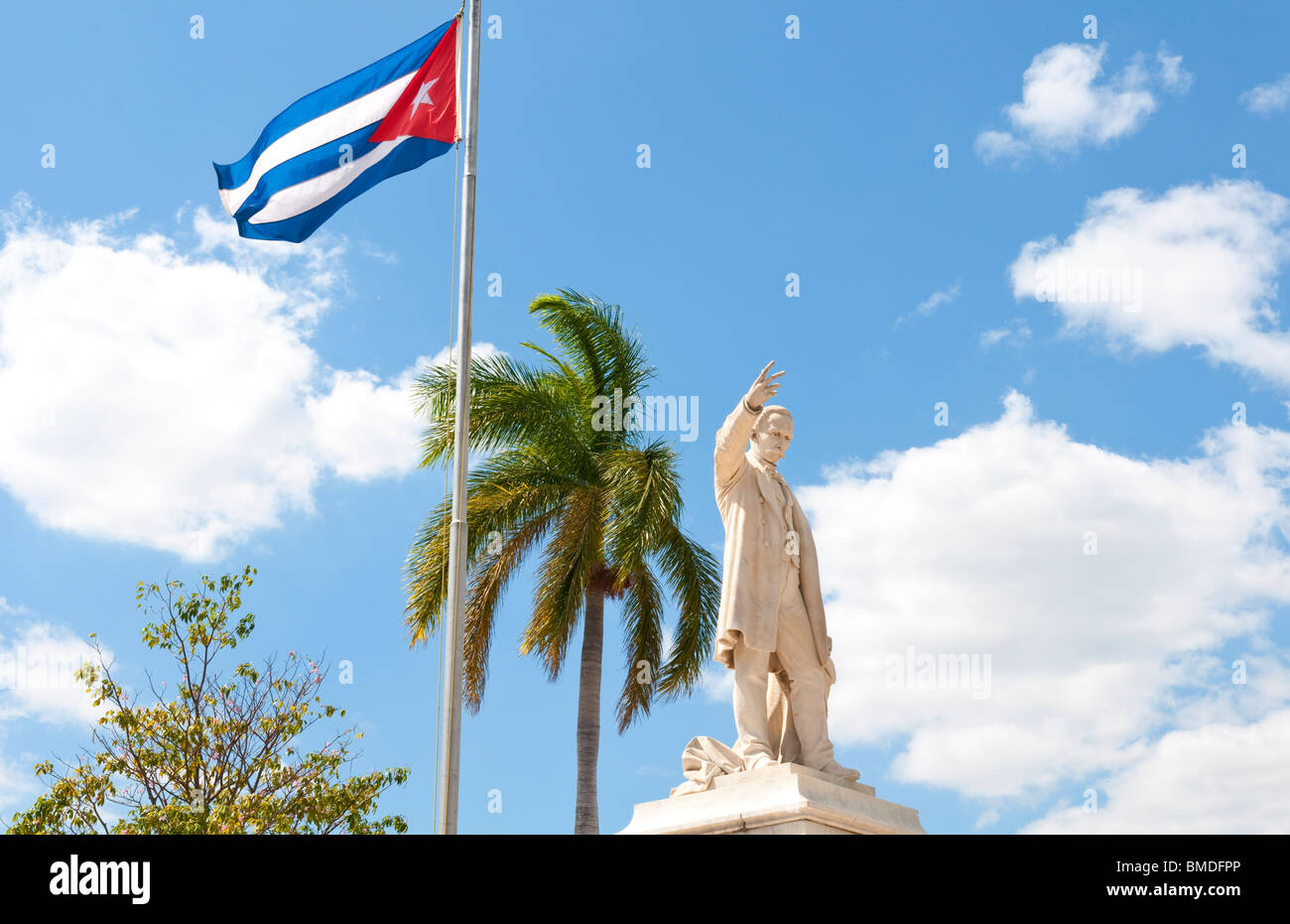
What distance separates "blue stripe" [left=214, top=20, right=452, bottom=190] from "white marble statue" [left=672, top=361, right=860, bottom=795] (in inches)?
201

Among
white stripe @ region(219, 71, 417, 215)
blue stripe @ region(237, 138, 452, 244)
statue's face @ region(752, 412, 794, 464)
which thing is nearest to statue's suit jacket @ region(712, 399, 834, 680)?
statue's face @ region(752, 412, 794, 464)

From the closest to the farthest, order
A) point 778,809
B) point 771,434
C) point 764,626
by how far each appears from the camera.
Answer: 1. point 778,809
2. point 764,626
3. point 771,434

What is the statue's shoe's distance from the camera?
9133 mm

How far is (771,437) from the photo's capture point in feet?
32.9

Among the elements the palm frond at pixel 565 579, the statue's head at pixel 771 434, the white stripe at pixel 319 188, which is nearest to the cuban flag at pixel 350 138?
the white stripe at pixel 319 188

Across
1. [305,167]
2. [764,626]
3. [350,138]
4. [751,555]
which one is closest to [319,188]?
[305,167]

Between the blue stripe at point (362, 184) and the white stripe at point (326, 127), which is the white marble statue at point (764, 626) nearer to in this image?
the blue stripe at point (362, 184)

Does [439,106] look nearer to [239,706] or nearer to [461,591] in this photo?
[461,591]

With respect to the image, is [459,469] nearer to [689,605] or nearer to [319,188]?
[319,188]

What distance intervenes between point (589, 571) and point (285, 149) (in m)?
8.86

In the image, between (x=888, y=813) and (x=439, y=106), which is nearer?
(x=888, y=813)

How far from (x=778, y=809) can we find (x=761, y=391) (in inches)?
110

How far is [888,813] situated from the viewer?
900 centimetres
